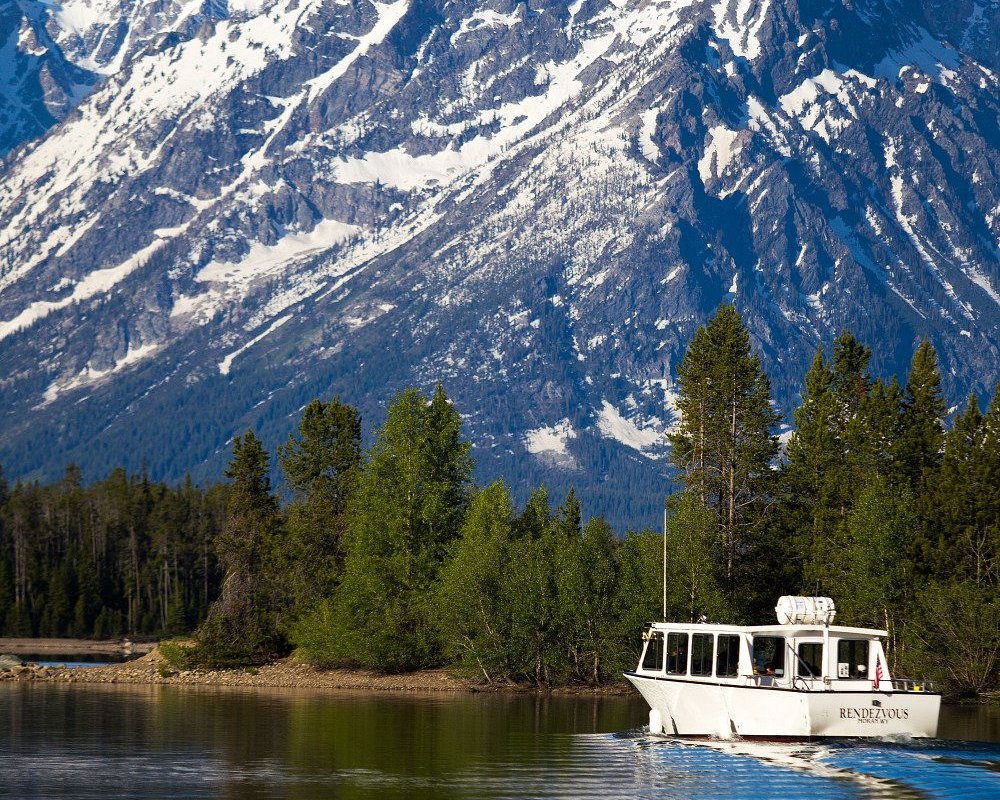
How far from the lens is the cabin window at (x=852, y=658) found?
7750 cm

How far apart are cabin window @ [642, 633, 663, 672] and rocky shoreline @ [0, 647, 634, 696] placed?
3291cm

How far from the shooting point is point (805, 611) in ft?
259

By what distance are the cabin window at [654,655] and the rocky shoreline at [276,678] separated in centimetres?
3291

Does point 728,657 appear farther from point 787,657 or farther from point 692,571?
point 692,571

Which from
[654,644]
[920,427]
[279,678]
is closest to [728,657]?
[654,644]

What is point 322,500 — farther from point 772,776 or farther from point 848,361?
point 772,776

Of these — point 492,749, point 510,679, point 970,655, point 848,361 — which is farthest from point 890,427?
point 492,749

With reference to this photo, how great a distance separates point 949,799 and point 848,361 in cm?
6937

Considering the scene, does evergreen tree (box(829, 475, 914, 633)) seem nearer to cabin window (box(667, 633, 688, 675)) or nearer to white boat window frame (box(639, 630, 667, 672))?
white boat window frame (box(639, 630, 667, 672))

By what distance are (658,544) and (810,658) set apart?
38.5 m

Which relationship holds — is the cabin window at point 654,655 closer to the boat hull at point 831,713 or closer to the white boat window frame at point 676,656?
Answer: the white boat window frame at point 676,656

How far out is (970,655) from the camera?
10719cm

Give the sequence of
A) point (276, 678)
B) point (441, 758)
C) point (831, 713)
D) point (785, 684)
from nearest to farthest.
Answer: point (831, 713), point (441, 758), point (785, 684), point (276, 678)

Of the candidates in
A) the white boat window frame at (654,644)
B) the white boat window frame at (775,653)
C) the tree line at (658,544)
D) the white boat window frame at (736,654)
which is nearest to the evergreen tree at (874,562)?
the tree line at (658,544)
